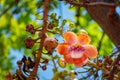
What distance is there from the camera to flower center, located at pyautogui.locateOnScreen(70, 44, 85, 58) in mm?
921

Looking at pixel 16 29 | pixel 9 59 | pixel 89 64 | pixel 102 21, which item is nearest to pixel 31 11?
pixel 16 29

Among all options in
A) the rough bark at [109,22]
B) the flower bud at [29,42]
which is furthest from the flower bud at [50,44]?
the rough bark at [109,22]

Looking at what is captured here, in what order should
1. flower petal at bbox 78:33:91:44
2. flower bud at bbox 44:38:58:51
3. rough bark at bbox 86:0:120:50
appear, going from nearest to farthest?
flower bud at bbox 44:38:58:51 → flower petal at bbox 78:33:91:44 → rough bark at bbox 86:0:120:50

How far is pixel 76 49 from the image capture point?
0.95 metres

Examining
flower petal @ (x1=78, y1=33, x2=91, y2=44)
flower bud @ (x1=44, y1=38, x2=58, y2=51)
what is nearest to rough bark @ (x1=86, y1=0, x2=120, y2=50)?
flower petal @ (x1=78, y1=33, x2=91, y2=44)

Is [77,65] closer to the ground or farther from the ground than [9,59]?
farther from the ground

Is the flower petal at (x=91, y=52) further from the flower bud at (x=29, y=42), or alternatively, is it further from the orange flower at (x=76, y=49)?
the flower bud at (x=29, y=42)

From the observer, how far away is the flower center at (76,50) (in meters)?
0.92

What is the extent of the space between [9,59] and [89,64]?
2.17 meters

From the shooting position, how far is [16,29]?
126 inches

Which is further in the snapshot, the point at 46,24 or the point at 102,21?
the point at 102,21

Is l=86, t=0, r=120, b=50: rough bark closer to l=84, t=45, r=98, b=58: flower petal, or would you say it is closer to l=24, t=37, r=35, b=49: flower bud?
l=84, t=45, r=98, b=58: flower petal

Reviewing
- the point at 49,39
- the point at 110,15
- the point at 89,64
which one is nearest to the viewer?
the point at 49,39

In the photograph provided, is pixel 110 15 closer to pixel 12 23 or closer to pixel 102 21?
pixel 102 21
